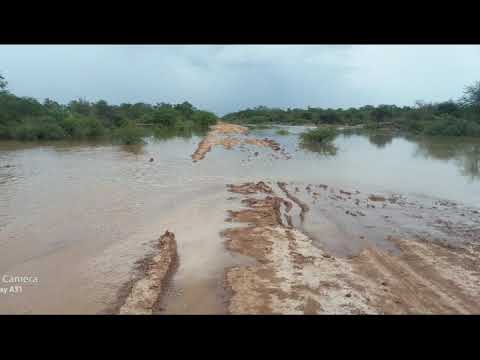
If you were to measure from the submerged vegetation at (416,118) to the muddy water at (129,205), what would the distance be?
19540 mm

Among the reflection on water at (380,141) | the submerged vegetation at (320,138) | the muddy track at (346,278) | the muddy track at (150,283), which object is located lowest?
the muddy track at (346,278)

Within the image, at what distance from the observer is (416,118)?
4647cm

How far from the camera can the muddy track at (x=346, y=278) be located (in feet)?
12.8

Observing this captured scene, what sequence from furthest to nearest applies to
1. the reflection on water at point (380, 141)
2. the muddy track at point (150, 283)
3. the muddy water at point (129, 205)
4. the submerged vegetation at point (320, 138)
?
1. the reflection on water at point (380, 141)
2. the submerged vegetation at point (320, 138)
3. the muddy water at point (129, 205)
4. the muddy track at point (150, 283)

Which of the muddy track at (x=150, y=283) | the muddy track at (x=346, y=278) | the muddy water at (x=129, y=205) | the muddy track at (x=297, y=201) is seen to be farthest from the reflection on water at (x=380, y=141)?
the muddy track at (x=150, y=283)

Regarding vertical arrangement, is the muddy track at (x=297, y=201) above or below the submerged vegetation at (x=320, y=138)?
below

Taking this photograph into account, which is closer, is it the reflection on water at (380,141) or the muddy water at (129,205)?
the muddy water at (129,205)

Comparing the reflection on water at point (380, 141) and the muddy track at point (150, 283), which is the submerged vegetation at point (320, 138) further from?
the muddy track at point (150, 283)

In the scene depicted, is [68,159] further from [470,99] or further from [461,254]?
[470,99]

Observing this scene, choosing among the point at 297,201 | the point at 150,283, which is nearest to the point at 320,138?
the point at 297,201

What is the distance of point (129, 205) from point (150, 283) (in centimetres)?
441
